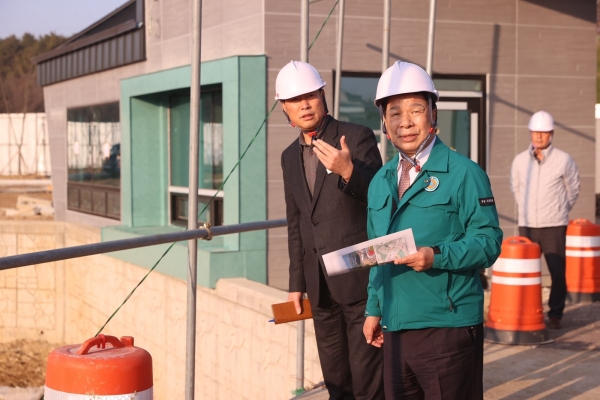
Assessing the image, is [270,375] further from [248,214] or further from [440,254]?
[440,254]

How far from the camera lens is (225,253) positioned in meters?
10.9

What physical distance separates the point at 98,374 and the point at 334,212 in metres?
1.43

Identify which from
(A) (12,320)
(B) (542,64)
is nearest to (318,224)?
(B) (542,64)

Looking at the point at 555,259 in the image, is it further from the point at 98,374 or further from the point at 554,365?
the point at 98,374

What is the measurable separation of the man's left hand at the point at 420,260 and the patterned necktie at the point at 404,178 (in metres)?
0.36

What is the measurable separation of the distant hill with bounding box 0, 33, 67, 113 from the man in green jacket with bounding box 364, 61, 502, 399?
194 ft

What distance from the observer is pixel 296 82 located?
4609 millimetres

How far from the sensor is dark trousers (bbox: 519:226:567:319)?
8781 mm

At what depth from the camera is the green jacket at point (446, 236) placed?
355 cm

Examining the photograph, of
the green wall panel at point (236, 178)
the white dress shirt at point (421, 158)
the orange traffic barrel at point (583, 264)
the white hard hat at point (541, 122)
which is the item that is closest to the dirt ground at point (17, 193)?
the green wall panel at point (236, 178)

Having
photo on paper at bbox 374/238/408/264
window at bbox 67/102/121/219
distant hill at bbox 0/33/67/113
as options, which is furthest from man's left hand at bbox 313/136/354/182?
distant hill at bbox 0/33/67/113

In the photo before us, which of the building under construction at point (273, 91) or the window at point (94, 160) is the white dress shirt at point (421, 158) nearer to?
the building under construction at point (273, 91)

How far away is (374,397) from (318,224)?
2.86 feet

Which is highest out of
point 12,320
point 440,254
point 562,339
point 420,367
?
point 440,254
